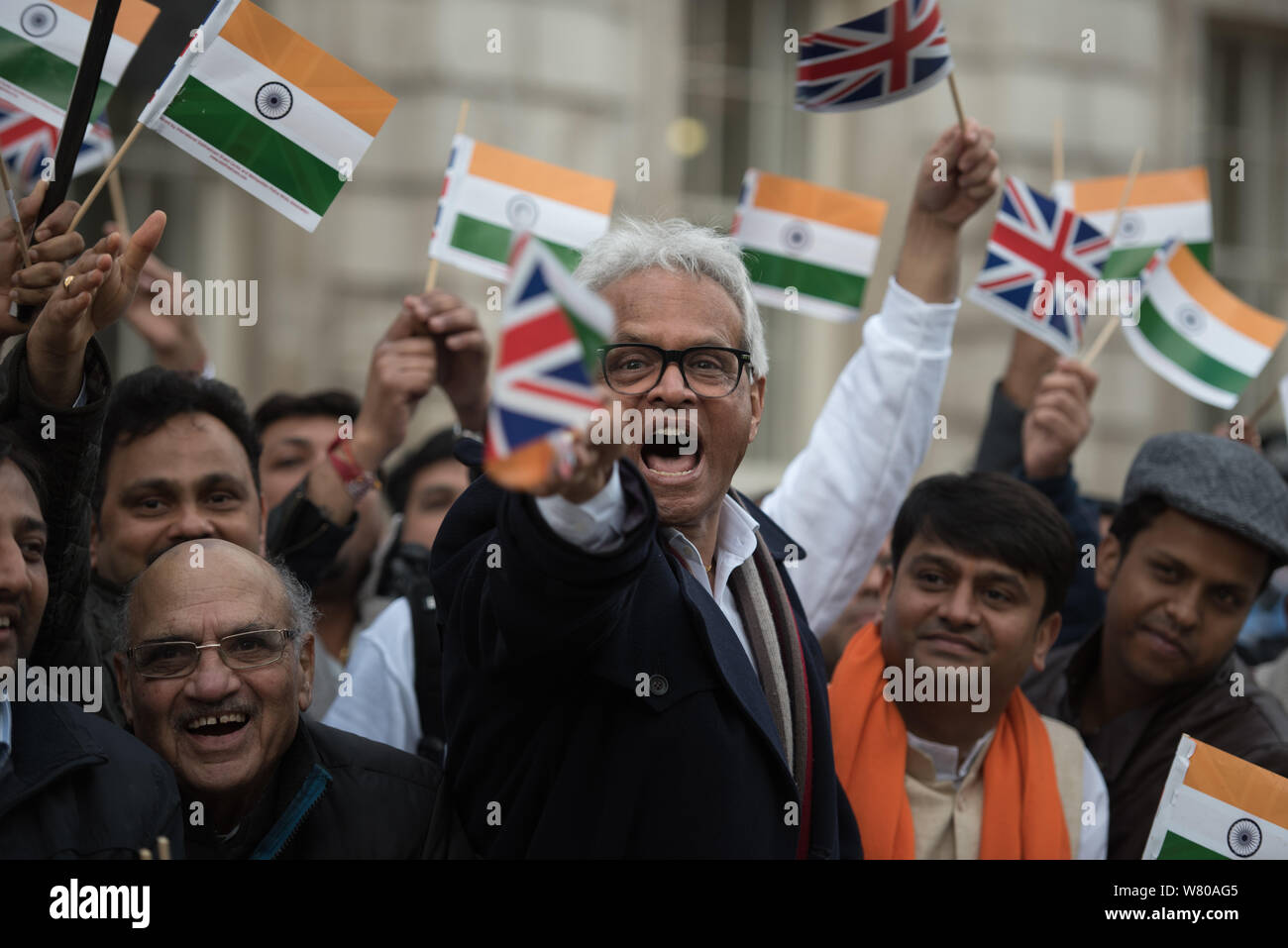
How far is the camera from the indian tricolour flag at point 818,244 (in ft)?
14.1

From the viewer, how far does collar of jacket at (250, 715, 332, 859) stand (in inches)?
93.4

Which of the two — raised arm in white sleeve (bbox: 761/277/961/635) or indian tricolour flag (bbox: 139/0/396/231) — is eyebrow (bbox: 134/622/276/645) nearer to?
indian tricolour flag (bbox: 139/0/396/231)

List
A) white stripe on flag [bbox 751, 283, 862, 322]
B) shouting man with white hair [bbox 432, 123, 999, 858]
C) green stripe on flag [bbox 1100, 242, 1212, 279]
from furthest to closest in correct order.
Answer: green stripe on flag [bbox 1100, 242, 1212, 279], white stripe on flag [bbox 751, 283, 862, 322], shouting man with white hair [bbox 432, 123, 999, 858]

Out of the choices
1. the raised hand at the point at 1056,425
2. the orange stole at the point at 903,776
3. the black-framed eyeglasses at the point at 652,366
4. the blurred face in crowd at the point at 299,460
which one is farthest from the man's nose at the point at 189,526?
the raised hand at the point at 1056,425

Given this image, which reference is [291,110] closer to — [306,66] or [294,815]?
[306,66]

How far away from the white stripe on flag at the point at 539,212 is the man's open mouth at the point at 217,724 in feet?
5.56

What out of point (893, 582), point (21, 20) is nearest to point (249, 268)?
point (21, 20)

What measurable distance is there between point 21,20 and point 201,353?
52.0 inches

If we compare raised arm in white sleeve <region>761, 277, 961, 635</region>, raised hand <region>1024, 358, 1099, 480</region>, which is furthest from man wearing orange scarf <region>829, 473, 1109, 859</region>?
raised hand <region>1024, 358, 1099, 480</region>

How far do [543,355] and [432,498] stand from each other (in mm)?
2600

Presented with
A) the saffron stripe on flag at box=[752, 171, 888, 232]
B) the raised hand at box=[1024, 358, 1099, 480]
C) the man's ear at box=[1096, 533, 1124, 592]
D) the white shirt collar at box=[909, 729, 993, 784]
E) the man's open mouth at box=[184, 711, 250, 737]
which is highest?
the saffron stripe on flag at box=[752, 171, 888, 232]

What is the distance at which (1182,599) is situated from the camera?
10.9 ft

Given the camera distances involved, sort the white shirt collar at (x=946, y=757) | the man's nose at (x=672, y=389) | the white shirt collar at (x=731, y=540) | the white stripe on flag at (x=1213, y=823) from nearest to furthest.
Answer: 1. the man's nose at (x=672, y=389)
2. the white shirt collar at (x=731, y=540)
3. the white stripe on flag at (x=1213, y=823)
4. the white shirt collar at (x=946, y=757)

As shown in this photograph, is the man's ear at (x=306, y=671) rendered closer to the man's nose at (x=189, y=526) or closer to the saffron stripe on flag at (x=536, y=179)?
the man's nose at (x=189, y=526)
